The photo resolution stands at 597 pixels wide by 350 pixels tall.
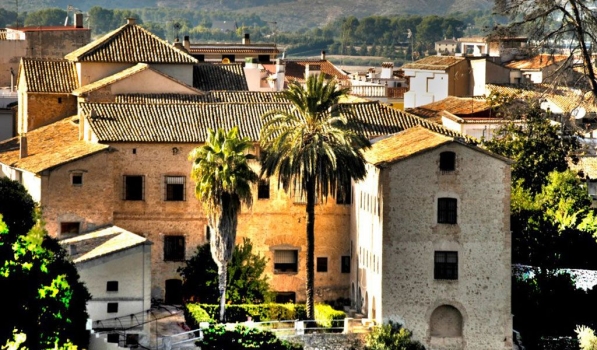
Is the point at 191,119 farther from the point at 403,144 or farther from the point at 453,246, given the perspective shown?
the point at 453,246

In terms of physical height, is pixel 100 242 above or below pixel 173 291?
above

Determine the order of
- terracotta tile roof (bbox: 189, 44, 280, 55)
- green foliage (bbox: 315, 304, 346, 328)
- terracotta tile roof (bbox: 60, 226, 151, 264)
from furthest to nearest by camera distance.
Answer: terracotta tile roof (bbox: 189, 44, 280, 55) → green foliage (bbox: 315, 304, 346, 328) → terracotta tile roof (bbox: 60, 226, 151, 264)

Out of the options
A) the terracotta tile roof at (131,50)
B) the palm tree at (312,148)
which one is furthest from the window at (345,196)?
the terracotta tile roof at (131,50)

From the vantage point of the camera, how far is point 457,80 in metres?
129

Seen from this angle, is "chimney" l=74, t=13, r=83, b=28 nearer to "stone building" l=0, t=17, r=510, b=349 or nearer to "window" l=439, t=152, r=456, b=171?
"stone building" l=0, t=17, r=510, b=349

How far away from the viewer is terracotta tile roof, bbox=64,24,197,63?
92.1 meters

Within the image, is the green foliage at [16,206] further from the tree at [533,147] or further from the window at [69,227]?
the tree at [533,147]

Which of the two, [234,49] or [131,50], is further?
[234,49]

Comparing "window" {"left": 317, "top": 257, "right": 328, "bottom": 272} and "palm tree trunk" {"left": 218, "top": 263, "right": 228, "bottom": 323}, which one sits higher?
"window" {"left": 317, "top": 257, "right": 328, "bottom": 272}

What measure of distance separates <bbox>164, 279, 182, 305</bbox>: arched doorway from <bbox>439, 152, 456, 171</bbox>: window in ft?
38.8

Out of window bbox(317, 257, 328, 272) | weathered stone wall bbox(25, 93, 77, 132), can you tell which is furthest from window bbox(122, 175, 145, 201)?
weathered stone wall bbox(25, 93, 77, 132)

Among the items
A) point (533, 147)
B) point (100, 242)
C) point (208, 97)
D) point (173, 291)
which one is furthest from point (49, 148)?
point (533, 147)

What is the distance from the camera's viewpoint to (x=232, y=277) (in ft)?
260

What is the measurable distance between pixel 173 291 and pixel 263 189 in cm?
522
